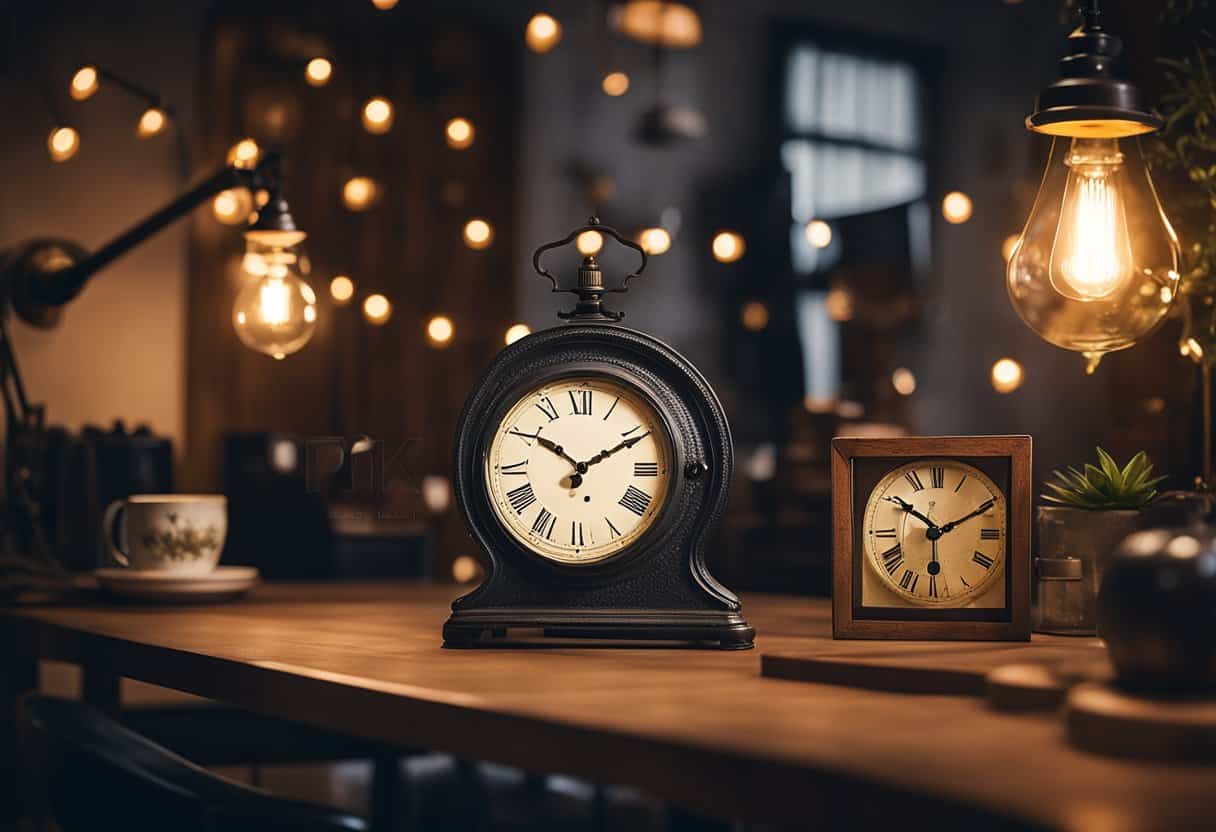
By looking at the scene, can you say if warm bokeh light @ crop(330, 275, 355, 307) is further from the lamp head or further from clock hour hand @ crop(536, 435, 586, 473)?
the lamp head

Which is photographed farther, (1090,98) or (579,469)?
(579,469)

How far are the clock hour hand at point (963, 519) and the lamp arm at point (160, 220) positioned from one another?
1.15 meters

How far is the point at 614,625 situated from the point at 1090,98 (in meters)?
0.62

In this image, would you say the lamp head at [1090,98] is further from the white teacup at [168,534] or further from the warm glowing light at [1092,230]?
the white teacup at [168,534]

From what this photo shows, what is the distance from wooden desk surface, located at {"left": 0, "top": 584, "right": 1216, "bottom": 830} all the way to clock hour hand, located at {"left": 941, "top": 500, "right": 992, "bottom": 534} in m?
0.15

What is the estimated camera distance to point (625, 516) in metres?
1.41

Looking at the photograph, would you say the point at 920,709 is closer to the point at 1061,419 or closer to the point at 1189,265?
the point at 1189,265

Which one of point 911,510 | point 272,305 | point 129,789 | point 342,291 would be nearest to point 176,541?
point 272,305

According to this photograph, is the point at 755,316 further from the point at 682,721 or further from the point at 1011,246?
the point at 682,721

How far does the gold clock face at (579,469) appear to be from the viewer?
1.41 meters

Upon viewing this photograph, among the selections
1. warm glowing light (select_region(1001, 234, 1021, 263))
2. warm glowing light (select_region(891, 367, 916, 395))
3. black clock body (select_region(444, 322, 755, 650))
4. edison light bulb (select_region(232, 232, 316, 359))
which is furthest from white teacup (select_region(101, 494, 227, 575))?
warm glowing light (select_region(891, 367, 916, 395))

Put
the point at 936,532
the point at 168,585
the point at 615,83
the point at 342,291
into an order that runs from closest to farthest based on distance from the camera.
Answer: the point at 936,532 < the point at 168,585 < the point at 342,291 < the point at 615,83

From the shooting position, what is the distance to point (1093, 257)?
1.40m

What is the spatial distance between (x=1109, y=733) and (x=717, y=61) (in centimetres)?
650
